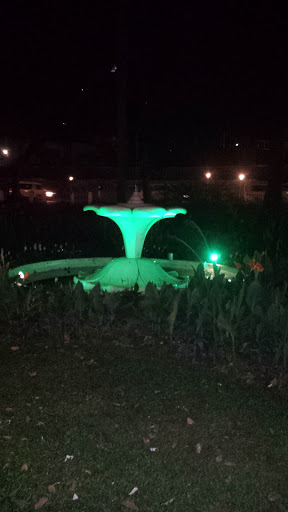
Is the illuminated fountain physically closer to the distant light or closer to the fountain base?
the fountain base

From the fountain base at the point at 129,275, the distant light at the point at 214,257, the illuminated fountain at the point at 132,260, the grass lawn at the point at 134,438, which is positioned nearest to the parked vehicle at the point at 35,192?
the distant light at the point at 214,257

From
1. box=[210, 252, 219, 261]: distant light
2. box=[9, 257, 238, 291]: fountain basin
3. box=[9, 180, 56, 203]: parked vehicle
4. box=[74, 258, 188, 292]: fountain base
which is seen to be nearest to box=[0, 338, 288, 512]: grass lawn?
box=[74, 258, 188, 292]: fountain base

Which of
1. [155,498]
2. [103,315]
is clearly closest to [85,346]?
[103,315]

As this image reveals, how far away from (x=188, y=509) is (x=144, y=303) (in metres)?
2.90

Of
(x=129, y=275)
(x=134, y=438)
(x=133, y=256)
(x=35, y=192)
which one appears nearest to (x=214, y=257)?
(x=133, y=256)

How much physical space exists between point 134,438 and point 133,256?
4850 millimetres

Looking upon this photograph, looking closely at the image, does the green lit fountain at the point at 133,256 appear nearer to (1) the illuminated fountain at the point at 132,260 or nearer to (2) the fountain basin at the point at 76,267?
(1) the illuminated fountain at the point at 132,260

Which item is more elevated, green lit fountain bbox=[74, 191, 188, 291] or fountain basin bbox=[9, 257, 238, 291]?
green lit fountain bbox=[74, 191, 188, 291]

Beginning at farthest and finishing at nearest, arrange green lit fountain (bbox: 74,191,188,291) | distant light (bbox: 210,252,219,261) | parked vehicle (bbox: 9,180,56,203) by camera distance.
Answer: parked vehicle (bbox: 9,180,56,203)
distant light (bbox: 210,252,219,261)
green lit fountain (bbox: 74,191,188,291)

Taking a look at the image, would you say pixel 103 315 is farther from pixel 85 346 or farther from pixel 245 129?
pixel 245 129

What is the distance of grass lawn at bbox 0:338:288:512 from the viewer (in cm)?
323

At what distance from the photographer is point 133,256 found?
8.51 m

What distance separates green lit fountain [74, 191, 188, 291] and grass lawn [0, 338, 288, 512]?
2.85m

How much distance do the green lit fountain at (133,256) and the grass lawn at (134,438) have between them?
2.85m
